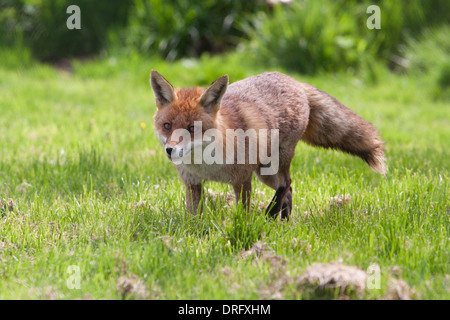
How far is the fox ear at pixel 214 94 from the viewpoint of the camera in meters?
3.85

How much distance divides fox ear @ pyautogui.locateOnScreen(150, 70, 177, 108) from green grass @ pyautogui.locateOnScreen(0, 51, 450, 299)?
793mm

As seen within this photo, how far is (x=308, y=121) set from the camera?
4734mm

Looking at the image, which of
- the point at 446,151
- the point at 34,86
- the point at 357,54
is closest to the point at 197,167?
the point at 446,151

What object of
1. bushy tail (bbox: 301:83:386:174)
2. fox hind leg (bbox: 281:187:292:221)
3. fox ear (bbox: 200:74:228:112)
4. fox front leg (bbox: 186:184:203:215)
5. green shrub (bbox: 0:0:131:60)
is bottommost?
fox hind leg (bbox: 281:187:292:221)

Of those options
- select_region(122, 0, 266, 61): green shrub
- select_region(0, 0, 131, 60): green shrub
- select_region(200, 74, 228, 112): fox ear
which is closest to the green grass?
select_region(200, 74, 228, 112): fox ear

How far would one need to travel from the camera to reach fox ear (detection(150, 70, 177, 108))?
3902 mm

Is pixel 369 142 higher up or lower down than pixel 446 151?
higher up

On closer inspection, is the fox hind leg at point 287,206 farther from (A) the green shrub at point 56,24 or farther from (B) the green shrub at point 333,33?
(A) the green shrub at point 56,24

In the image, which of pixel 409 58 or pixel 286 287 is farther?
pixel 409 58

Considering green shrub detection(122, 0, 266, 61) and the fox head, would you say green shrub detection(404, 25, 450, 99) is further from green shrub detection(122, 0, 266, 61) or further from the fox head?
the fox head

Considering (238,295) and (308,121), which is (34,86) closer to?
(308,121)

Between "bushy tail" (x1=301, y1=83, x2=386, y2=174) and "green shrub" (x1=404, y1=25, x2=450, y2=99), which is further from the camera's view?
"green shrub" (x1=404, y1=25, x2=450, y2=99)

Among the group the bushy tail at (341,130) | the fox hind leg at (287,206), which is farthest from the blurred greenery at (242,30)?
the fox hind leg at (287,206)
